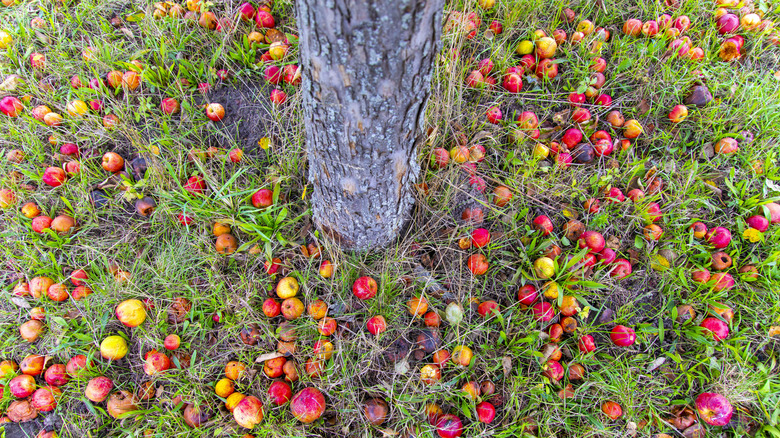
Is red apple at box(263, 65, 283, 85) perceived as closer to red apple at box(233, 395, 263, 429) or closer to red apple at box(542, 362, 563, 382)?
red apple at box(233, 395, 263, 429)

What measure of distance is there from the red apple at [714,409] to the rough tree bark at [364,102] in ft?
6.62

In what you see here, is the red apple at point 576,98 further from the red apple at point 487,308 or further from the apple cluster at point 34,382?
the apple cluster at point 34,382

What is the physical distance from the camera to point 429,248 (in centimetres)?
259

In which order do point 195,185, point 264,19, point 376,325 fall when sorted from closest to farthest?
point 376,325 → point 195,185 → point 264,19

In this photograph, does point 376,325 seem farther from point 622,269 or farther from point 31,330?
point 31,330

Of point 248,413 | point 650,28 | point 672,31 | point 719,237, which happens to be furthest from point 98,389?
point 672,31

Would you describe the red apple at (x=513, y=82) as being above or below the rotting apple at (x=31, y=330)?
above

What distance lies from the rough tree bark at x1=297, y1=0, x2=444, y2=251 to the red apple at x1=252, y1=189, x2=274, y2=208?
0.33 m

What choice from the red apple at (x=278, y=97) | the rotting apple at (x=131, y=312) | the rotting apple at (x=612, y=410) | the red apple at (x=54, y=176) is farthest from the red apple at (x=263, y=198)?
the rotting apple at (x=612, y=410)

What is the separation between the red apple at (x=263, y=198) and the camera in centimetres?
252

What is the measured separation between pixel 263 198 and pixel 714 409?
287cm

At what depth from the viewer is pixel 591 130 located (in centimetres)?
283

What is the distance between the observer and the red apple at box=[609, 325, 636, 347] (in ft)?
7.57

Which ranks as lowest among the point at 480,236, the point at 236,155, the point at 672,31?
the point at 480,236
